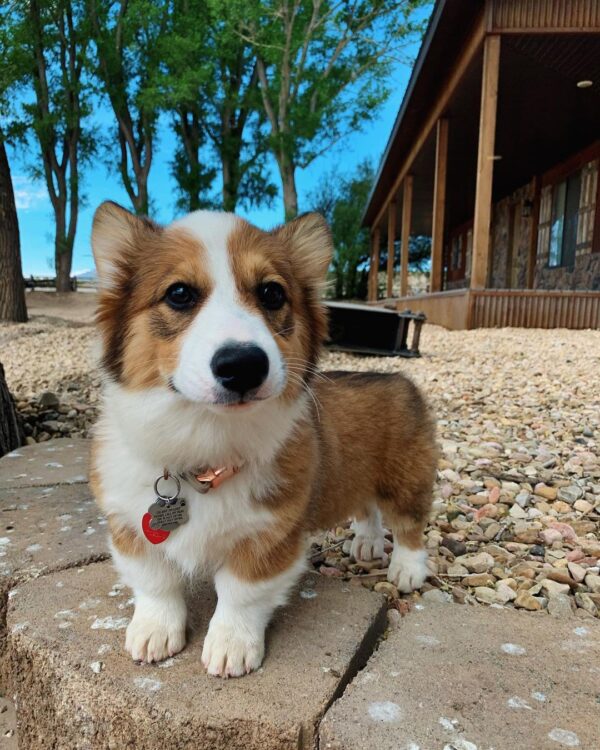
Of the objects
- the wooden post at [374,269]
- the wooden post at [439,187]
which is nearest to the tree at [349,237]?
the wooden post at [374,269]

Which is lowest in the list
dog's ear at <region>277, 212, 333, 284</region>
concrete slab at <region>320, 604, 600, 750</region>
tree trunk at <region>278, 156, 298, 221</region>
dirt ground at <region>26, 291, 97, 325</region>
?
dirt ground at <region>26, 291, 97, 325</region>

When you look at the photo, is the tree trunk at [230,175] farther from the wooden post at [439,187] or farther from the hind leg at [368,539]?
the hind leg at [368,539]

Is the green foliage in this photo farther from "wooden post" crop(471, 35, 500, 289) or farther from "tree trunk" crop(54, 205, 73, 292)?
"wooden post" crop(471, 35, 500, 289)

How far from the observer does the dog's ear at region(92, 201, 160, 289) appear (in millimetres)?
1905

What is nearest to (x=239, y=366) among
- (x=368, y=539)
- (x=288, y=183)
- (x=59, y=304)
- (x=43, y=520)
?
(x=368, y=539)

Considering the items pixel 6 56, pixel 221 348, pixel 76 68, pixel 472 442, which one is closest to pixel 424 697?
pixel 221 348

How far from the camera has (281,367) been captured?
1561mm

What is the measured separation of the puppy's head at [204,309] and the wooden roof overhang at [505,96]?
326 inches

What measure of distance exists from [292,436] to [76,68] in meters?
27.6

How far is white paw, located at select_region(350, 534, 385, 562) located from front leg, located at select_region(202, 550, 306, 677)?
36.1 inches

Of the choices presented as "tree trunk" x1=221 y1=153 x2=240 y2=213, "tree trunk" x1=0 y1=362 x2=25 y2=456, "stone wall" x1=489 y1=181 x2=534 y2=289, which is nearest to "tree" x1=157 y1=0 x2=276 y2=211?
"tree trunk" x1=221 y1=153 x2=240 y2=213

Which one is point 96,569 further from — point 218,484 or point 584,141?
point 584,141

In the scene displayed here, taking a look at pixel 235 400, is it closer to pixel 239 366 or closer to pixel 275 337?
pixel 239 366

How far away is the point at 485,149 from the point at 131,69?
65.8 feet
